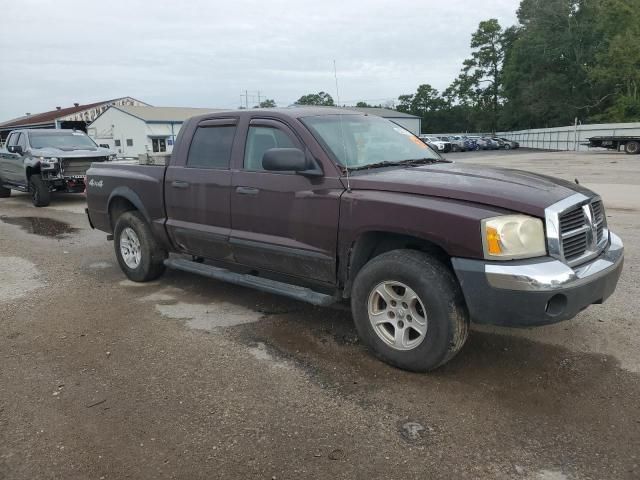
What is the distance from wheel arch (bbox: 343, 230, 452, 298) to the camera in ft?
12.4

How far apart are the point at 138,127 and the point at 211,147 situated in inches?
1792

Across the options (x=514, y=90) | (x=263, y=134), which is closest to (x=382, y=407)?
(x=263, y=134)

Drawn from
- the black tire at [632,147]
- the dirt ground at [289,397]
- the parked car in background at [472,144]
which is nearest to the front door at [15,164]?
the dirt ground at [289,397]

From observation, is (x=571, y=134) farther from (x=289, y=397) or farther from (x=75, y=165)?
(x=289, y=397)

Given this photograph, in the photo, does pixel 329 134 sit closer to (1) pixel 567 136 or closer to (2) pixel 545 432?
(2) pixel 545 432

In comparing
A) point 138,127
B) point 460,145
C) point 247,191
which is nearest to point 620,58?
point 460,145

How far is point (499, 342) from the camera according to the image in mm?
4328

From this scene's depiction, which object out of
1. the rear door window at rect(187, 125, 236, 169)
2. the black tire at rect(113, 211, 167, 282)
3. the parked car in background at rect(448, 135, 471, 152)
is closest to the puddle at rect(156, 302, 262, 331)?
the black tire at rect(113, 211, 167, 282)

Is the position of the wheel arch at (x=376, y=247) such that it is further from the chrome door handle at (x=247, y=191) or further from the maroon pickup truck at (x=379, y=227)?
the chrome door handle at (x=247, y=191)

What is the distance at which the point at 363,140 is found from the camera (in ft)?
15.2

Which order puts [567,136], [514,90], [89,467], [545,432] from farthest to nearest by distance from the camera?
[514,90] < [567,136] < [545,432] < [89,467]

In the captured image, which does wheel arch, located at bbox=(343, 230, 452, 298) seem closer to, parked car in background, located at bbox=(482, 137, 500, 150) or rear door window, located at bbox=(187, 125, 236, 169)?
rear door window, located at bbox=(187, 125, 236, 169)

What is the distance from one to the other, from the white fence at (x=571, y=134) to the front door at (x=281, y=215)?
1537 inches

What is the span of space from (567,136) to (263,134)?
49.4 m
